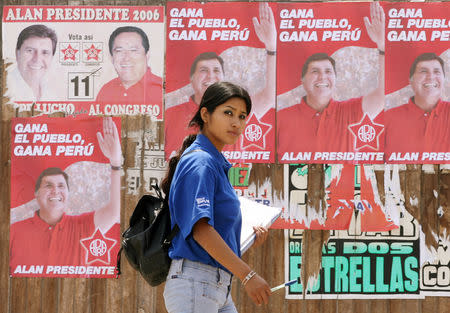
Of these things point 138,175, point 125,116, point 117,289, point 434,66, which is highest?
point 434,66

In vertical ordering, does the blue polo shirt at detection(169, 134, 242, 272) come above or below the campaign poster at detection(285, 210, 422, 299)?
above

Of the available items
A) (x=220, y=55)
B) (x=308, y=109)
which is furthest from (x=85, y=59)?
(x=308, y=109)

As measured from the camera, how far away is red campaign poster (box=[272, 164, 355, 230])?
581 cm

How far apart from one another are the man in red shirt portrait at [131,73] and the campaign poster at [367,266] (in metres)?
1.81

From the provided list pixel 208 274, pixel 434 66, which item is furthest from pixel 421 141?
pixel 208 274

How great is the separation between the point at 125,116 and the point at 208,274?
10.9 feet

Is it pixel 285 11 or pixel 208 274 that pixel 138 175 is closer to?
pixel 285 11

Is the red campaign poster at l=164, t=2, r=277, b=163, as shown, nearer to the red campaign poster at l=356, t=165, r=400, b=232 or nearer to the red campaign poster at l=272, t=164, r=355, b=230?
the red campaign poster at l=272, t=164, r=355, b=230

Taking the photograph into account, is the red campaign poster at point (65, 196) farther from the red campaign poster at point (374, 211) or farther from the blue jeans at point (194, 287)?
the blue jeans at point (194, 287)

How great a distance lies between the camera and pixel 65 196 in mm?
5953

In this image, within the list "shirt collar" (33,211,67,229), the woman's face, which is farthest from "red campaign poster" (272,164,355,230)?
the woman's face

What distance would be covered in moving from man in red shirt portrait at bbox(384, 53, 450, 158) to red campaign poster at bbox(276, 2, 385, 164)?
130mm

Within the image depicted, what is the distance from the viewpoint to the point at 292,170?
585 centimetres

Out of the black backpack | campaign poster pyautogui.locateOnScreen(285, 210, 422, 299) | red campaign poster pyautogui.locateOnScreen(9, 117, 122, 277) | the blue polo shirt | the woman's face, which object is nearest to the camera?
the blue polo shirt
